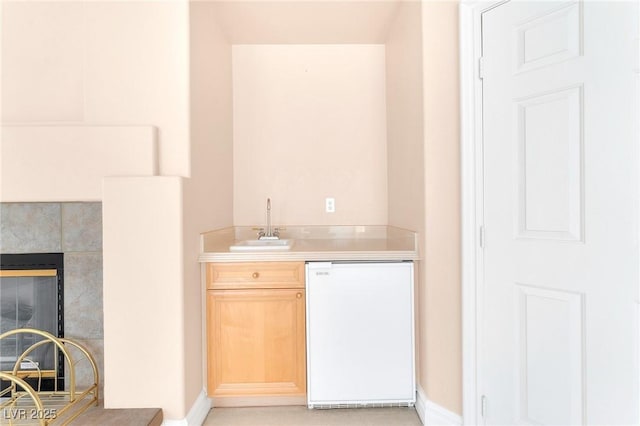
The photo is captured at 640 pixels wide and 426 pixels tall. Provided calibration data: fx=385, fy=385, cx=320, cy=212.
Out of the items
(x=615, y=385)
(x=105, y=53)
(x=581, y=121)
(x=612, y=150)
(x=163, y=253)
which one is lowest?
(x=615, y=385)

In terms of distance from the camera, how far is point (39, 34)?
2.17 meters

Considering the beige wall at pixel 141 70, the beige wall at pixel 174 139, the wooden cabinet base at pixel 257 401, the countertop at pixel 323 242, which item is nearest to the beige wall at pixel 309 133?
the countertop at pixel 323 242

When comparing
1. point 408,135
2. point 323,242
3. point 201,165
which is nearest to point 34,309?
point 201,165

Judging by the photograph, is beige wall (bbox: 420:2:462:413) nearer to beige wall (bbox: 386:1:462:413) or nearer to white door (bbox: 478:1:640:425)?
beige wall (bbox: 386:1:462:413)

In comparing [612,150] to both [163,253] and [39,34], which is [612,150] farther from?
[39,34]

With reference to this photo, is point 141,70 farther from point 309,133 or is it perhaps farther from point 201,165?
point 309,133

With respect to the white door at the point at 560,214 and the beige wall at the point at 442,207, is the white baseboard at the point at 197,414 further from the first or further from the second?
the white door at the point at 560,214

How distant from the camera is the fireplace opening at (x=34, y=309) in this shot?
2.23 m

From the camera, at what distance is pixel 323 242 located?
9.36 ft

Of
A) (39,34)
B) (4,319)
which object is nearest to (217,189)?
(39,34)

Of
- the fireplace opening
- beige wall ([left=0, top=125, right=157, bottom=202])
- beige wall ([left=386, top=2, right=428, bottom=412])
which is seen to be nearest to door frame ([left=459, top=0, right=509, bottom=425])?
beige wall ([left=386, top=2, right=428, bottom=412])

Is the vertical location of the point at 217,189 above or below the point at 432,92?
below

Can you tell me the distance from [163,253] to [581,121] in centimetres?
194

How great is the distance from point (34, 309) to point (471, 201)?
2.53m
